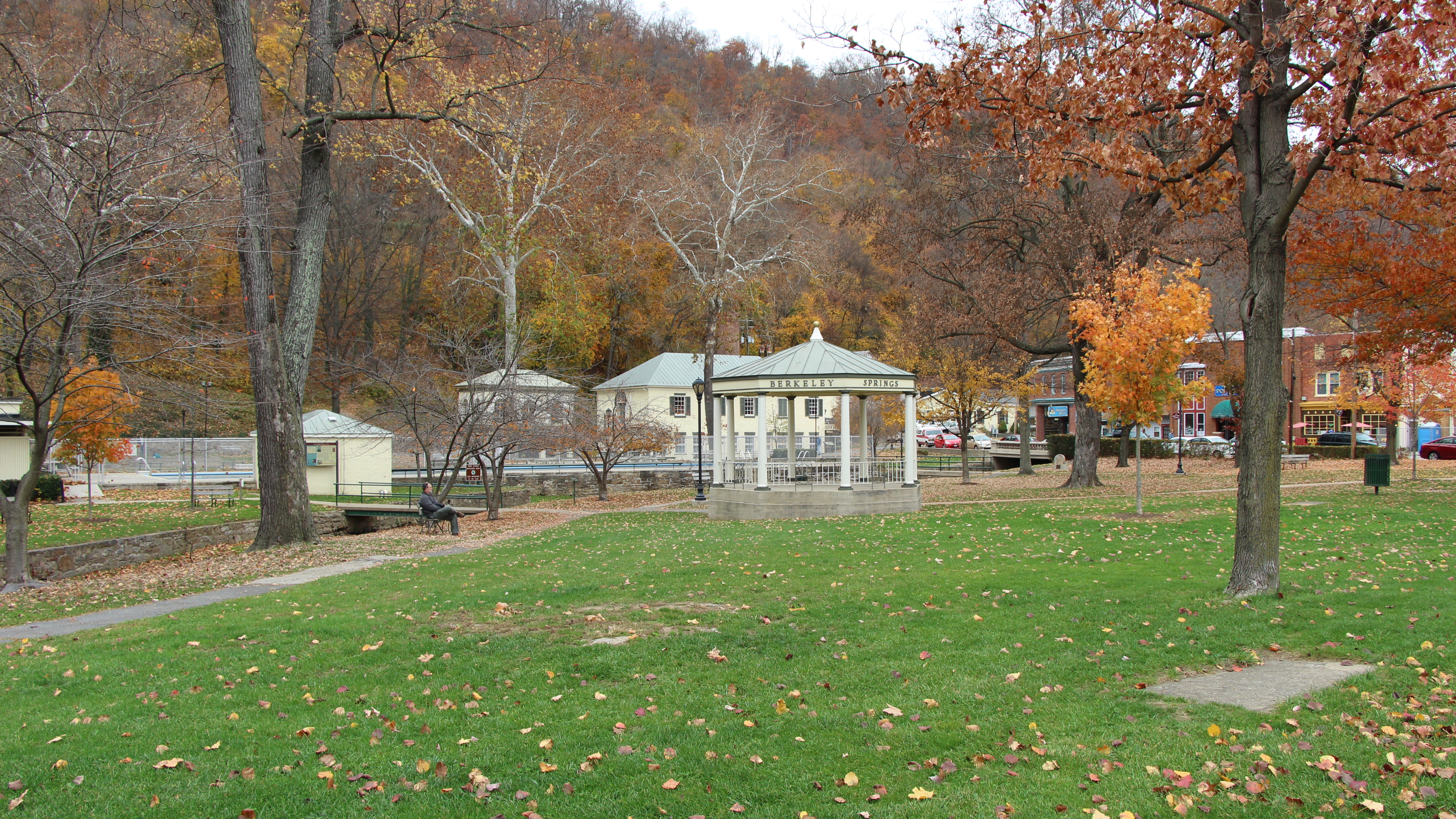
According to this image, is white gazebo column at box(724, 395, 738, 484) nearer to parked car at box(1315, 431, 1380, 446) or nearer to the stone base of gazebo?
the stone base of gazebo

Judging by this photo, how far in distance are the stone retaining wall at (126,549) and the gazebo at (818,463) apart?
37.3 feet

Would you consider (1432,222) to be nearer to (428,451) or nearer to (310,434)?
(428,451)

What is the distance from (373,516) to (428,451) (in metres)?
2.86

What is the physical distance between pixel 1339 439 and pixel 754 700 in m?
54.4

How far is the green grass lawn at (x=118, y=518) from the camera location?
1858cm

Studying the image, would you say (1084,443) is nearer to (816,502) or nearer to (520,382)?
(816,502)

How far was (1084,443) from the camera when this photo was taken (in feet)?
93.5

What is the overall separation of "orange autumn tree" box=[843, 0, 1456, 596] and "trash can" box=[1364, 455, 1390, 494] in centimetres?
1418

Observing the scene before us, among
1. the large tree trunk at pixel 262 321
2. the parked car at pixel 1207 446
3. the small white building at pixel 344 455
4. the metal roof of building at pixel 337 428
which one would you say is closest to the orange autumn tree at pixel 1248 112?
the large tree trunk at pixel 262 321

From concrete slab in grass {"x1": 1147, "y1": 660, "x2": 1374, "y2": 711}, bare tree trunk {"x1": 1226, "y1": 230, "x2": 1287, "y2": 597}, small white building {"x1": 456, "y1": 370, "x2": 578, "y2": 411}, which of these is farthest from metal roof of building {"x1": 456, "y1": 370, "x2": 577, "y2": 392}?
concrete slab in grass {"x1": 1147, "y1": 660, "x2": 1374, "y2": 711}

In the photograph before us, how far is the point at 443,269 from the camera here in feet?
166

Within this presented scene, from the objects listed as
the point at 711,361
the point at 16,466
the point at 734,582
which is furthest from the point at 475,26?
the point at 16,466

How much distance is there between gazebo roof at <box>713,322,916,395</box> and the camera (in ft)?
76.0

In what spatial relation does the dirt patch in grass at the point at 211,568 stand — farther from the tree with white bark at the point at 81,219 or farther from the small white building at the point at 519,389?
the small white building at the point at 519,389
